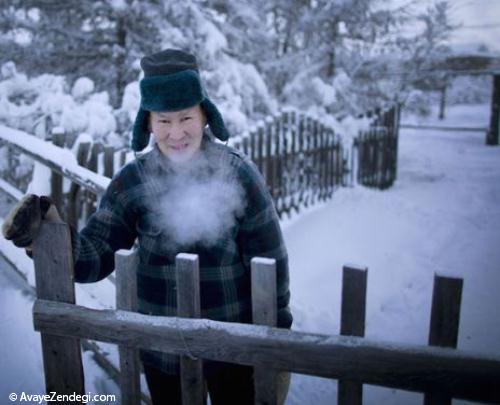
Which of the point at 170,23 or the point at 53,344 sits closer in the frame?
the point at 53,344

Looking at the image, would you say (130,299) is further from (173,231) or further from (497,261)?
(497,261)

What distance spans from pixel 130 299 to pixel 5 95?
5899mm

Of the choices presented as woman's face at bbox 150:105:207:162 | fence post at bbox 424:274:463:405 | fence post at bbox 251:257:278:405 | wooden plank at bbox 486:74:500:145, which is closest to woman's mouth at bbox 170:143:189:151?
woman's face at bbox 150:105:207:162

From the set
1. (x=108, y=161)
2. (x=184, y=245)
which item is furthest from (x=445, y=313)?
(x=108, y=161)

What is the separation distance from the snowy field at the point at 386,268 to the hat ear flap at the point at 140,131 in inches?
51.5

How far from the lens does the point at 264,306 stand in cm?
154

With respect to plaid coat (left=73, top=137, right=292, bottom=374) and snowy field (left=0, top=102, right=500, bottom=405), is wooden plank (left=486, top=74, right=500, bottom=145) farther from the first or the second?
plaid coat (left=73, top=137, right=292, bottom=374)

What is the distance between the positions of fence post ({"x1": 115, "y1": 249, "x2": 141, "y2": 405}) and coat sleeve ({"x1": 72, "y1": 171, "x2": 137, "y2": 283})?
196 mm

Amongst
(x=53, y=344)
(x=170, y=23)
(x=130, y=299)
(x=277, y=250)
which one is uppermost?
(x=170, y=23)

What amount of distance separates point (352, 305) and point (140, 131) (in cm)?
115

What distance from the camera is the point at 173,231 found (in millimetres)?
1812

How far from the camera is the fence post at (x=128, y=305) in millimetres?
1646

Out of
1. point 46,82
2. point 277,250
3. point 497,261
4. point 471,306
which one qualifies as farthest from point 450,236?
point 46,82

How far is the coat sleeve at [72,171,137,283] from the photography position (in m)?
1.80
